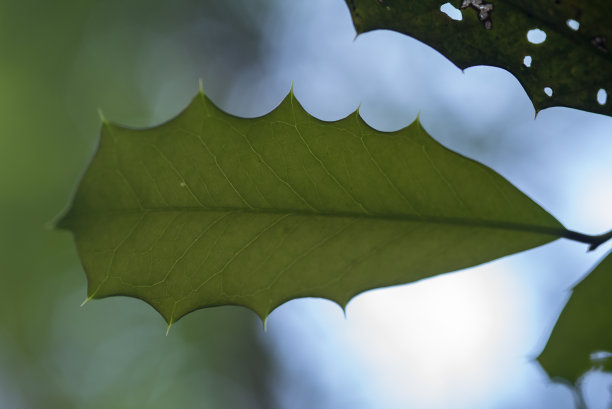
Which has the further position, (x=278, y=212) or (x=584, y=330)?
(x=278, y=212)

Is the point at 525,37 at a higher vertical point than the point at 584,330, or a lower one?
higher

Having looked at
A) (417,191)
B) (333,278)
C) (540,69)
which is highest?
(540,69)

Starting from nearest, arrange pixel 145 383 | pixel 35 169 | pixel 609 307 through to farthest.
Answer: pixel 609 307 → pixel 35 169 → pixel 145 383

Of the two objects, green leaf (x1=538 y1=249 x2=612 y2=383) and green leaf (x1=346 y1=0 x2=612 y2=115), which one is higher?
green leaf (x1=346 y1=0 x2=612 y2=115)

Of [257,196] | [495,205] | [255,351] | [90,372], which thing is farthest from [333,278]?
[90,372]

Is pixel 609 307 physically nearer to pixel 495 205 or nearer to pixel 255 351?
pixel 495 205
